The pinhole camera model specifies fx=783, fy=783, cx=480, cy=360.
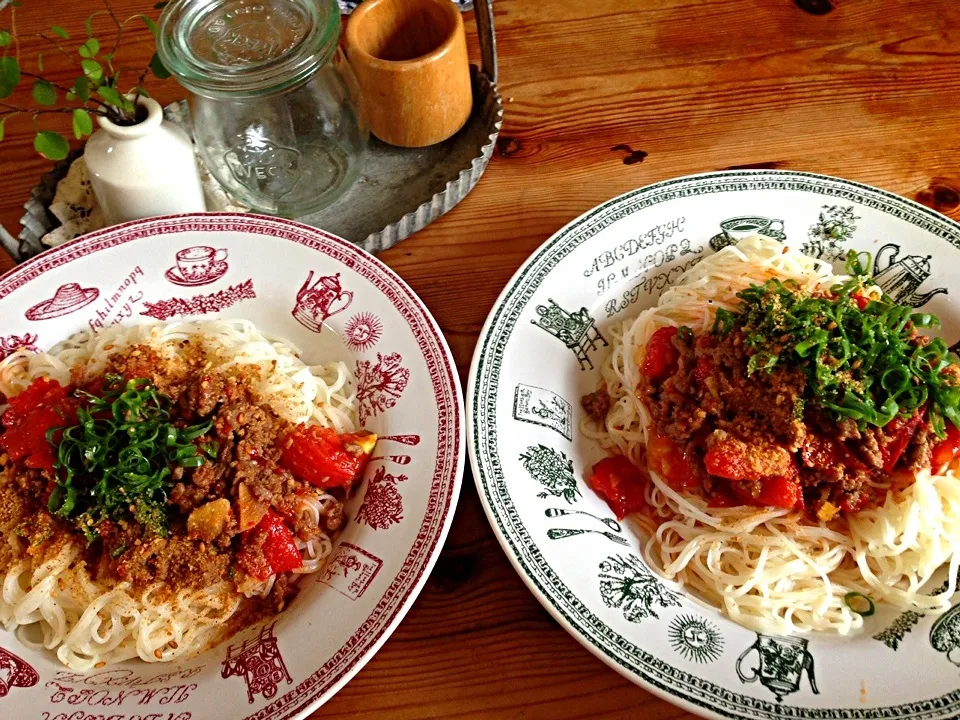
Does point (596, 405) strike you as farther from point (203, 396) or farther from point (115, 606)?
point (115, 606)

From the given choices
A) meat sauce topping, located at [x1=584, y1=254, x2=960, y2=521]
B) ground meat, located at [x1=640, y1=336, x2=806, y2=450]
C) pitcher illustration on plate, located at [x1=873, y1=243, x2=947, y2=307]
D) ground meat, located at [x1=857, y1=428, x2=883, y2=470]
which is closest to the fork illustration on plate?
meat sauce topping, located at [x1=584, y1=254, x2=960, y2=521]

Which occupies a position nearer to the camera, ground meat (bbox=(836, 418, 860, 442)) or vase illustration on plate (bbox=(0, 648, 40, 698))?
vase illustration on plate (bbox=(0, 648, 40, 698))

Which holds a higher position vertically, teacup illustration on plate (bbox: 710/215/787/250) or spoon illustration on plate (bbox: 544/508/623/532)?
teacup illustration on plate (bbox: 710/215/787/250)

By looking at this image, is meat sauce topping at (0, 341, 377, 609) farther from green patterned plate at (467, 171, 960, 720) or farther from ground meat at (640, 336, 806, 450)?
ground meat at (640, 336, 806, 450)

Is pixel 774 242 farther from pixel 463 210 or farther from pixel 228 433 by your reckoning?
pixel 228 433

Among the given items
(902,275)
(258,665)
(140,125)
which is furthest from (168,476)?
(902,275)

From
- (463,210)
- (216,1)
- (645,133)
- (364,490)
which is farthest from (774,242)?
(216,1)
